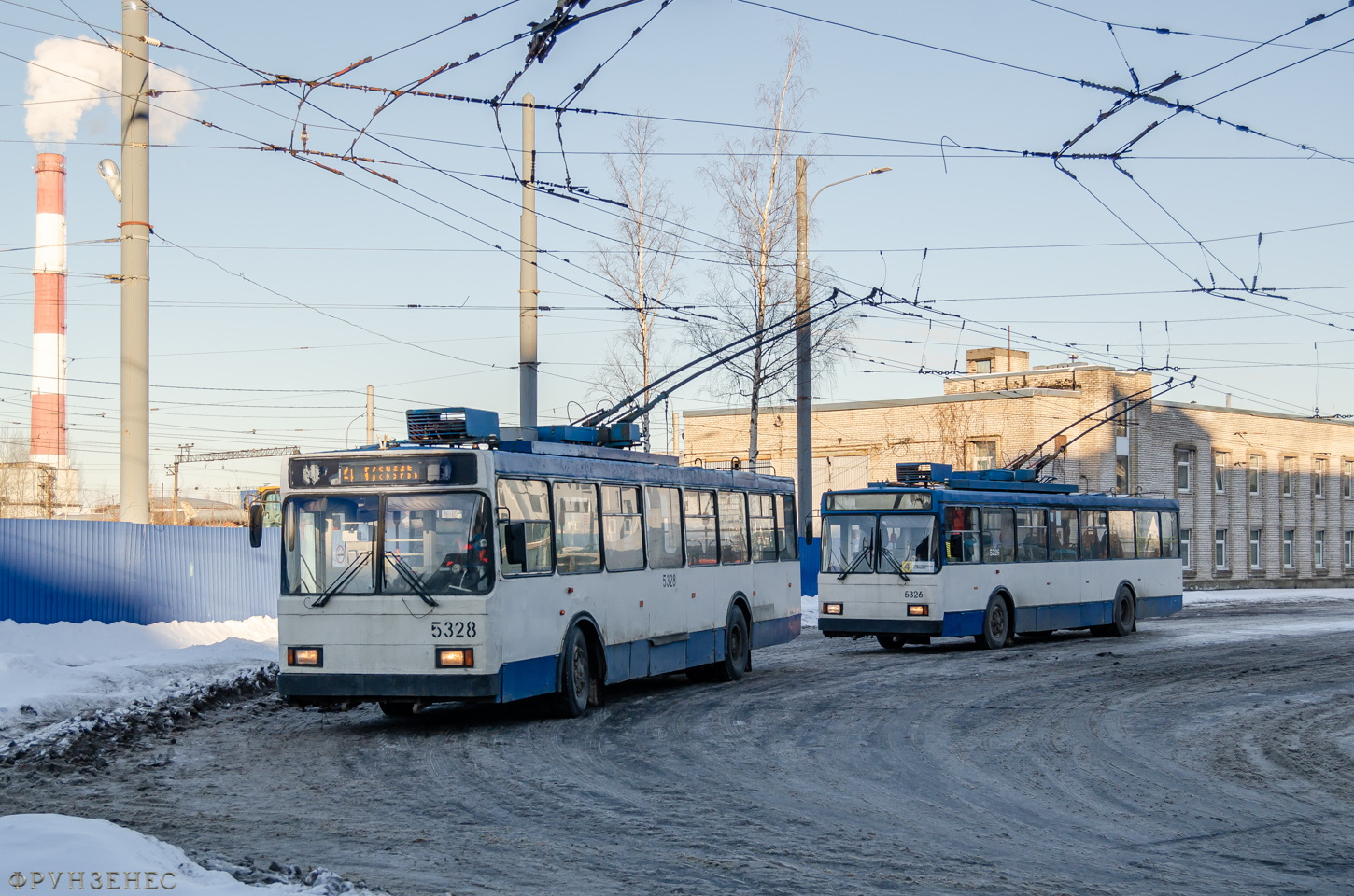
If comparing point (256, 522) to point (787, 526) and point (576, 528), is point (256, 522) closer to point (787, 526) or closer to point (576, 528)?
point (576, 528)

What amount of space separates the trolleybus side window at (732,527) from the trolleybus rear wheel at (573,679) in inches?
155

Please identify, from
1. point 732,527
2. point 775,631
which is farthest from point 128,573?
point 775,631

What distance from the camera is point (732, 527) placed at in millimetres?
18422

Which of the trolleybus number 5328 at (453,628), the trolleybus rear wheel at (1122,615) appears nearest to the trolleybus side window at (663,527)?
the trolleybus number 5328 at (453,628)

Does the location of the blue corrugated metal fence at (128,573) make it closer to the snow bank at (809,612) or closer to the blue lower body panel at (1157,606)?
the snow bank at (809,612)

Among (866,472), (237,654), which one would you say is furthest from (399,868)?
(866,472)

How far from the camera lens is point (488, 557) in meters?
12.5

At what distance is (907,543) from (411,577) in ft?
37.9

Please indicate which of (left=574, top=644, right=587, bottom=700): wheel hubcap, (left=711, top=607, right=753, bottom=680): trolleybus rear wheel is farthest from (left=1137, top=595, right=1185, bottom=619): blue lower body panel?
(left=574, top=644, right=587, bottom=700): wheel hubcap

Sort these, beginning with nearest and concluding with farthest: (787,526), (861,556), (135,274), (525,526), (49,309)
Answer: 1. (525,526)
2. (135,274)
3. (787,526)
4. (861,556)
5. (49,309)

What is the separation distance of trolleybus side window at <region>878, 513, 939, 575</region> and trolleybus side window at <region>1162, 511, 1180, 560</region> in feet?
31.2

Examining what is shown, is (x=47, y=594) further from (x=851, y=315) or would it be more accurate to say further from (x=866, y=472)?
(x=866, y=472)

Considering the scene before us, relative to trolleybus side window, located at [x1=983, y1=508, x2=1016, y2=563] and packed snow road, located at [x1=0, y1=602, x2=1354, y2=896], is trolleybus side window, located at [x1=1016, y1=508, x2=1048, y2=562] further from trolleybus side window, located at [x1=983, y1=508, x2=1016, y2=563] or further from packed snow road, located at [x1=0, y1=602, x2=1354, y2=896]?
packed snow road, located at [x1=0, y1=602, x2=1354, y2=896]

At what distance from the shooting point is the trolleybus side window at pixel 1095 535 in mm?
26859
